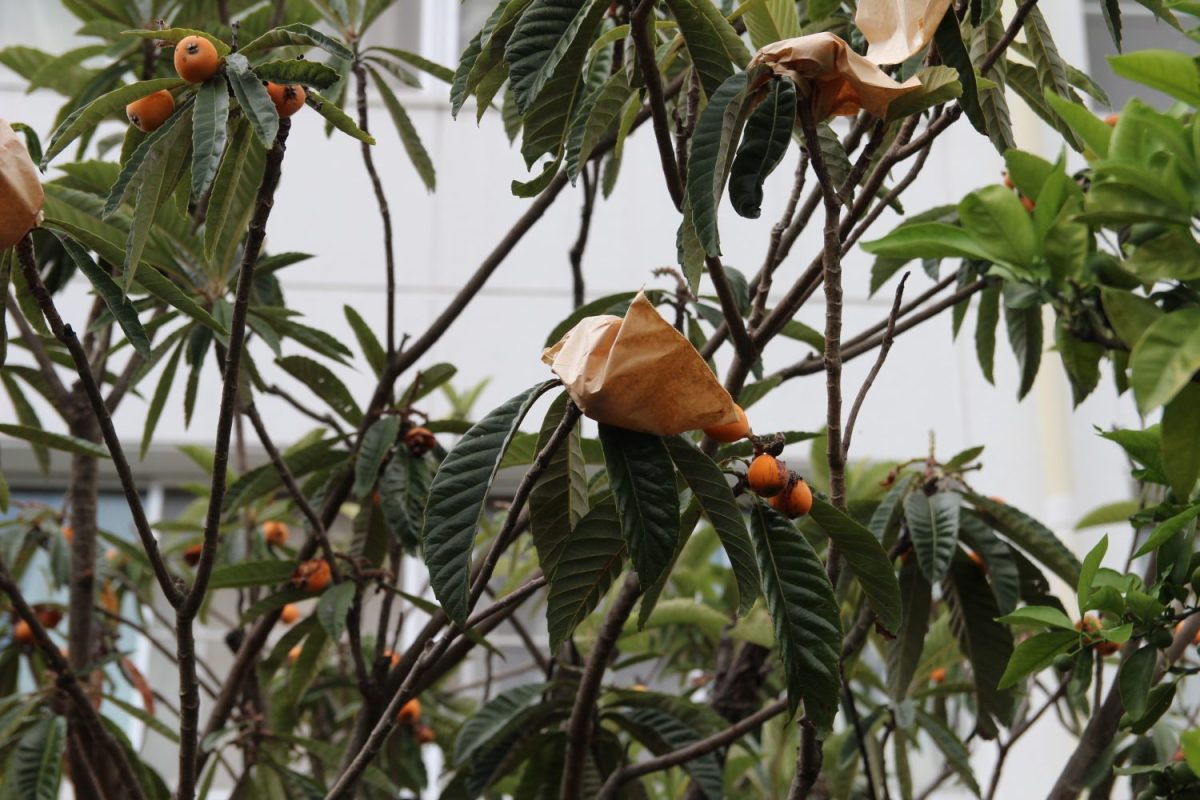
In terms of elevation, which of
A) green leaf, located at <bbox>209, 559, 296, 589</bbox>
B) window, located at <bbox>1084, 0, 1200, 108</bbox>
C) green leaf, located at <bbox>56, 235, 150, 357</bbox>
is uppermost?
window, located at <bbox>1084, 0, 1200, 108</bbox>

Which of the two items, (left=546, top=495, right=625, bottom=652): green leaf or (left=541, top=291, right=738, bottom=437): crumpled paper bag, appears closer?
(left=541, top=291, right=738, bottom=437): crumpled paper bag

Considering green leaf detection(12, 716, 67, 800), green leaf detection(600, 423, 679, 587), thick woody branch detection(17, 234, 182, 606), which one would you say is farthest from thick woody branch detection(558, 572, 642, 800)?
green leaf detection(12, 716, 67, 800)

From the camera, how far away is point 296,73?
964mm

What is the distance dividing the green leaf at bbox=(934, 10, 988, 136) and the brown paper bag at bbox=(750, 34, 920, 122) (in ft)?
0.27

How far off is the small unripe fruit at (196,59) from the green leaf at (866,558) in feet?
1.69

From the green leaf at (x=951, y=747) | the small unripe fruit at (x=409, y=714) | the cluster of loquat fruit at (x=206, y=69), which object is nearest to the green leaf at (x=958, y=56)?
the cluster of loquat fruit at (x=206, y=69)

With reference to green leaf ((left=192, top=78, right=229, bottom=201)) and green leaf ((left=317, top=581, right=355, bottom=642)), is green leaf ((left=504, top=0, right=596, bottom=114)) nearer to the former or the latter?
green leaf ((left=192, top=78, right=229, bottom=201))

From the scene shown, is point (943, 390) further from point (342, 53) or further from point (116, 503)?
point (342, 53)

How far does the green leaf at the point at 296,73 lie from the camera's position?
37.8 inches

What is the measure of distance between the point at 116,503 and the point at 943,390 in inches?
95.4

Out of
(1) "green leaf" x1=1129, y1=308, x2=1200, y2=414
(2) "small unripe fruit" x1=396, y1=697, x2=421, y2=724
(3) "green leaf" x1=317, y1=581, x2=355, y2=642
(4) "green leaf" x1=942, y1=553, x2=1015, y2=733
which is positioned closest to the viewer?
(1) "green leaf" x1=1129, y1=308, x2=1200, y2=414

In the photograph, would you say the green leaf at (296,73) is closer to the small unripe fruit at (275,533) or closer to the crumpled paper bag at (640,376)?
the crumpled paper bag at (640,376)

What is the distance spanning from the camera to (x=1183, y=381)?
2.12ft

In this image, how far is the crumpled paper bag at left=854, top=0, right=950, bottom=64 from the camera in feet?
3.03
